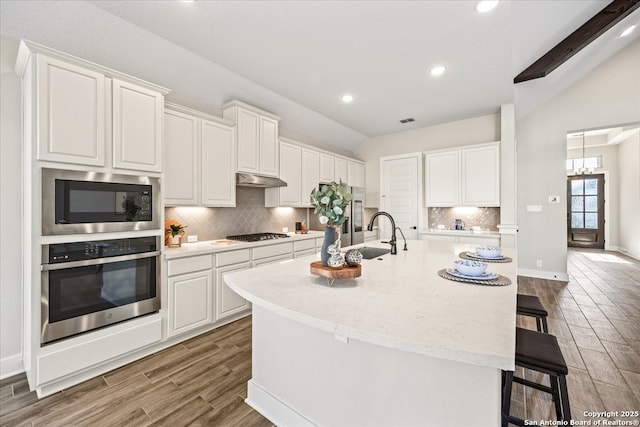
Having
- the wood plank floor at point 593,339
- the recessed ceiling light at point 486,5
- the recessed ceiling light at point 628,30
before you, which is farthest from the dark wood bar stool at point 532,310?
the recessed ceiling light at point 628,30

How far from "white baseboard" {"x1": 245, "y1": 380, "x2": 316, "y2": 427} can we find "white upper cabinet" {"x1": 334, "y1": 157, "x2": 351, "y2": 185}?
4.01 m

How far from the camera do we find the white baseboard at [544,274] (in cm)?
481

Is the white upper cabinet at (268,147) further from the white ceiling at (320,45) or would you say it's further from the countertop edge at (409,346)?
the countertop edge at (409,346)

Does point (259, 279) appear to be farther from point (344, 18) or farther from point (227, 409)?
point (344, 18)

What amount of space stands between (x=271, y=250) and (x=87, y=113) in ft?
7.32

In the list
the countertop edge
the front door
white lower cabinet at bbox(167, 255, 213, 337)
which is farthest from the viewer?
the front door

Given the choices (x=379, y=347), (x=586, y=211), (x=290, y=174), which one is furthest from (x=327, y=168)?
(x=586, y=211)

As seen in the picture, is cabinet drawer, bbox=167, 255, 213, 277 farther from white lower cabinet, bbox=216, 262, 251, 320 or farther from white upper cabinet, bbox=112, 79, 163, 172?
white upper cabinet, bbox=112, 79, 163, 172

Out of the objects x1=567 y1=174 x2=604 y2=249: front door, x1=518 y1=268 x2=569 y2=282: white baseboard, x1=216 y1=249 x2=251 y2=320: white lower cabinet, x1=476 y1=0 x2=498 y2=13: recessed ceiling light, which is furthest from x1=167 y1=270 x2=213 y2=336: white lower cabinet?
x1=567 y1=174 x2=604 y2=249: front door

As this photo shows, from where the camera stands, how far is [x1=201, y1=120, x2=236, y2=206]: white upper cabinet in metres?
3.11

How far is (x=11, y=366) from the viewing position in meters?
2.13

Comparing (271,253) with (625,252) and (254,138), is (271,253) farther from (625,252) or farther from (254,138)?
(625,252)

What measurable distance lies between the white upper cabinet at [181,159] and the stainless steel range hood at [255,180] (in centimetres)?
54

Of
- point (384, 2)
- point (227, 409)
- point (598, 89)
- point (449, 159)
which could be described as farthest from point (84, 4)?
point (598, 89)
